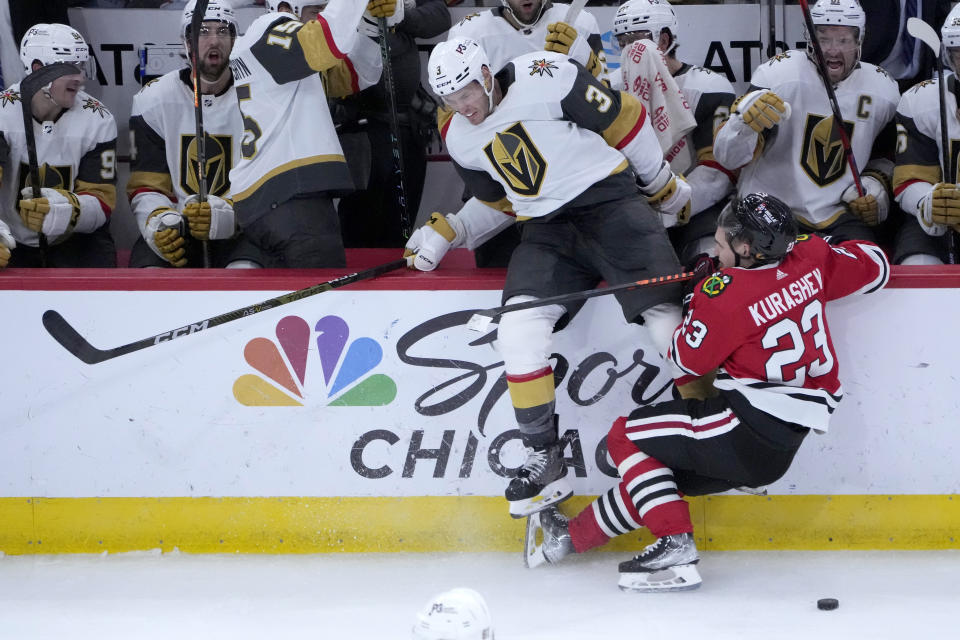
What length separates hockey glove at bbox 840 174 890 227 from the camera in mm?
3623

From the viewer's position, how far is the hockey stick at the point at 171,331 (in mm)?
2979

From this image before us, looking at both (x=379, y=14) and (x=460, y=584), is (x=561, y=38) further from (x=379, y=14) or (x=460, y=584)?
(x=460, y=584)

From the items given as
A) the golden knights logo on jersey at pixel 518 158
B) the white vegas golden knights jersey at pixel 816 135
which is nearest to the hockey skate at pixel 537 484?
the golden knights logo on jersey at pixel 518 158

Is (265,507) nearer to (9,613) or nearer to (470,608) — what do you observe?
(9,613)

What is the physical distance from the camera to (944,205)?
3.38 m

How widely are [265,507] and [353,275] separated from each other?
660 millimetres

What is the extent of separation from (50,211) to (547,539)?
6.17 ft

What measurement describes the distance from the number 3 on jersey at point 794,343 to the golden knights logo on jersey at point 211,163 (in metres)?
1.95

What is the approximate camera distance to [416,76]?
12.9 feet

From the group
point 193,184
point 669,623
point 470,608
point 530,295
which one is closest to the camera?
point 470,608

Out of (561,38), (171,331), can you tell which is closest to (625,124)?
→ (561,38)

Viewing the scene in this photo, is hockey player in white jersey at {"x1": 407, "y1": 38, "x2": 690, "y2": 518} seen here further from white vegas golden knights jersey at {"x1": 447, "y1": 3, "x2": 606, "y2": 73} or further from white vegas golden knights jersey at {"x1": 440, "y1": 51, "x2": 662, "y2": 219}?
white vegas golden knights jersey at {"x1": 447, "y1": 3, "x2": 606, "y2": 73}

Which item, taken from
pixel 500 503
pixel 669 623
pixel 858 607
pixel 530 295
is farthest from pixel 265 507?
pixel 858 607

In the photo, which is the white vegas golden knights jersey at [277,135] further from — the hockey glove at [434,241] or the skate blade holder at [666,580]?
the skate blade holder at [666,580]
